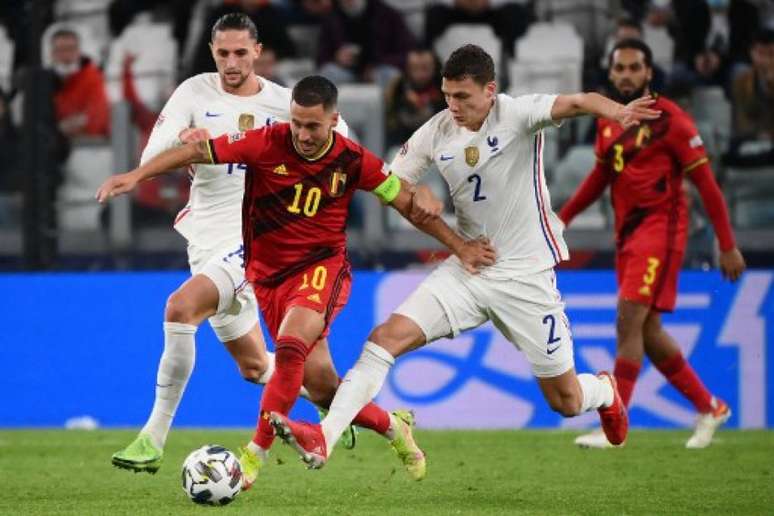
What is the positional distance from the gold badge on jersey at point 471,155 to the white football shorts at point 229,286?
3.93 ft

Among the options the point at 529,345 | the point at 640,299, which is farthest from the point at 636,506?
the point at 640,299

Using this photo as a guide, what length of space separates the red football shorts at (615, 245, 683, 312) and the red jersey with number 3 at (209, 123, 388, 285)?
8.88ft

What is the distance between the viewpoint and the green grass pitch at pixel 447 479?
22.1 ft

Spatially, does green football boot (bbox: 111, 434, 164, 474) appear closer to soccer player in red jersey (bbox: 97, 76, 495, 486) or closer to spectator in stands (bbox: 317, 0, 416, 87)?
soccer player in red jersey (bbox: 97, 76, 495, 486)

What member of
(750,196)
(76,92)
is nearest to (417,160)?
(750,196)

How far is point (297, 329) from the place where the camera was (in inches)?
270

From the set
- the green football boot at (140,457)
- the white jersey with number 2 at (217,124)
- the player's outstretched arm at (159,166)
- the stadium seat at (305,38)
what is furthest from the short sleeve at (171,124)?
the stadium seat at (305,38)

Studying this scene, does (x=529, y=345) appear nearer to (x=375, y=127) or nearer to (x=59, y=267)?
(x=375, y=127)

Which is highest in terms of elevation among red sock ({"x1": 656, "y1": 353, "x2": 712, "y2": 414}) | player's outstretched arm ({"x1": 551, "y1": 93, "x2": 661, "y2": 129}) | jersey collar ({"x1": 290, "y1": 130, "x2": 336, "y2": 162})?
player's outstretched arm ({"x1": 551, "y1": 93, "x2": 661, "y2": 129})

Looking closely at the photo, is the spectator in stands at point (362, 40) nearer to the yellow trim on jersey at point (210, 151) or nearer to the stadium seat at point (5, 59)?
the stadium seat at point (5, 59)

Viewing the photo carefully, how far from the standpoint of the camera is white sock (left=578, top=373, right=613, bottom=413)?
7785 mm

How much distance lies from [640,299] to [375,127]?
3354mm

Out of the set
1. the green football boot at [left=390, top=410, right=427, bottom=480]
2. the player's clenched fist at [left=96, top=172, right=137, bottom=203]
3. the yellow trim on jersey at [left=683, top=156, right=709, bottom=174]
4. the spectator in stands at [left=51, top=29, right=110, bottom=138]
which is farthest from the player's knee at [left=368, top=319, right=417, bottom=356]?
the spectator in stands at [left=51, top=29, right=110, bottom=138]

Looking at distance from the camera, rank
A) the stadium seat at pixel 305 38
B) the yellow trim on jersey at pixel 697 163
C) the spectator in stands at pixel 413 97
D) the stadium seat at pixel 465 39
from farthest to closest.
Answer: the stadium seat at pixel 305 38, the stadium seat at pixel 465 39, the spectator in stands at pixel 413 97, the yellow trim on jersey at pixel 697 163
